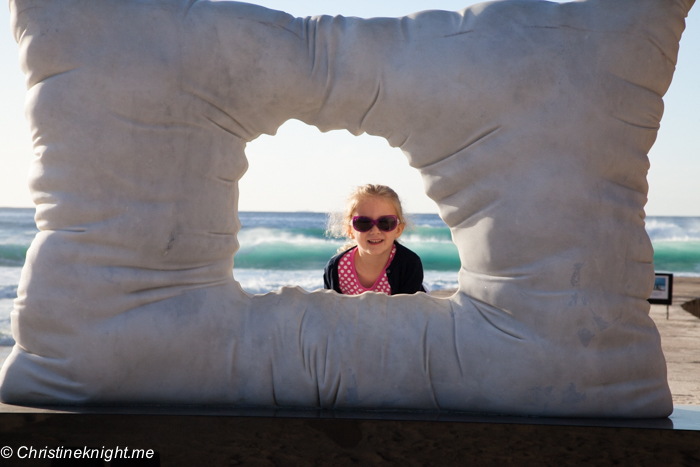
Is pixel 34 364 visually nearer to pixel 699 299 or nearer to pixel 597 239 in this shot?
pixel 597 239

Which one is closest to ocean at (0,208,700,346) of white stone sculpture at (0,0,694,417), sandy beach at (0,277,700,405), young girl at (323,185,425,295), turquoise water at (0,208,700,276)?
turquoise water at (0,208,700,276)

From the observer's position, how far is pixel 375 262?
2.36 metres

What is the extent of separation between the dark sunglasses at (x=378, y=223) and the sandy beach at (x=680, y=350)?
55.7 inches

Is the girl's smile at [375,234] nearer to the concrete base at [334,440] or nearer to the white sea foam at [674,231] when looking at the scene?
the concrete base at [334,440]

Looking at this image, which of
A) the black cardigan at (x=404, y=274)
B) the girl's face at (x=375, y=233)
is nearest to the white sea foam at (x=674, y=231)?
the black cardigan at (x=404, y=274)

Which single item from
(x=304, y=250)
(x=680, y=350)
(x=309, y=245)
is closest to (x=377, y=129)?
(x=680, y=350)

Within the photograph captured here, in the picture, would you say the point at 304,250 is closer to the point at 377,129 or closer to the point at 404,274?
the point at 404,274

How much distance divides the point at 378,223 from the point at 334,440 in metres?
0.85

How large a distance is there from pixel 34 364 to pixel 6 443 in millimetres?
173

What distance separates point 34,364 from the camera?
1.26 metres

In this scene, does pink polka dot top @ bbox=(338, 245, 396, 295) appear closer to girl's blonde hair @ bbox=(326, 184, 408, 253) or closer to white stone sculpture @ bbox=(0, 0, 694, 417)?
girl's blonde hair @ bbox=(326, 184, 408, 253)

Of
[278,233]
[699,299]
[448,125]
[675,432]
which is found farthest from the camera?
[278,233]

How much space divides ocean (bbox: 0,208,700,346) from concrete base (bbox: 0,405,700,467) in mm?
8530

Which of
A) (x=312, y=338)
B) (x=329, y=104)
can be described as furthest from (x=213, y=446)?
(x=329, y=104)
